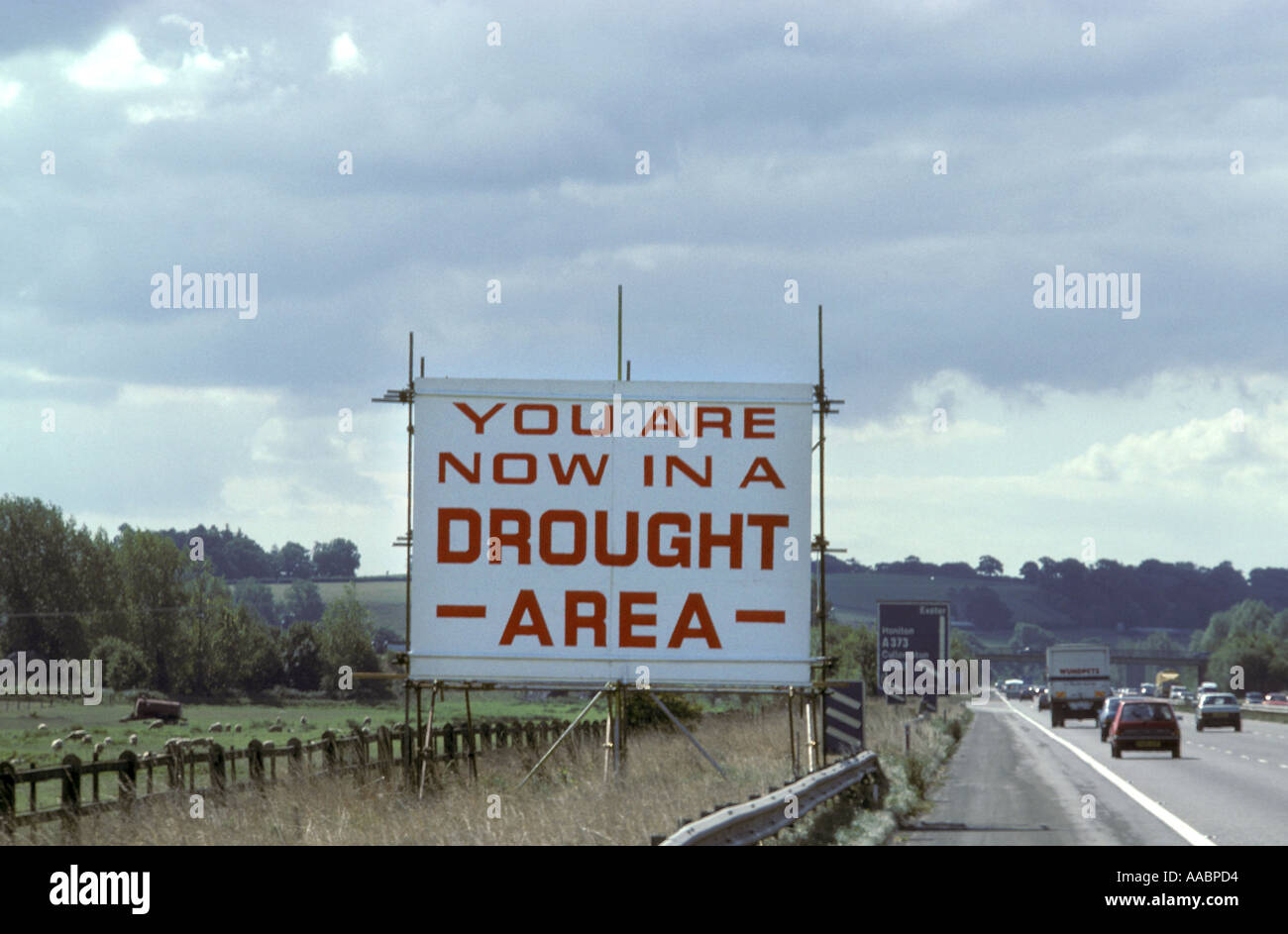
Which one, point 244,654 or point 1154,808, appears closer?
point 1154,808

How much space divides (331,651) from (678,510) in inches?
4049

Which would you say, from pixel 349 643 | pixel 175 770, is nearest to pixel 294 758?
pixel 175 770

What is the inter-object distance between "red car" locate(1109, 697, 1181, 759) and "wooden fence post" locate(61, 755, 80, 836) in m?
28.9

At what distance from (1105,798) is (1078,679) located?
54.6 m

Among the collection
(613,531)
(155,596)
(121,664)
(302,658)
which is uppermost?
(613,531)

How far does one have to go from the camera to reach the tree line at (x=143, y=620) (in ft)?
342

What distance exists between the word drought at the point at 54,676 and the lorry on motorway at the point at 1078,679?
56.7 m

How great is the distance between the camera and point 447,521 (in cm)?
2208

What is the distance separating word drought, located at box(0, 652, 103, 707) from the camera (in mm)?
95375

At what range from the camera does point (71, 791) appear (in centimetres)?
1758

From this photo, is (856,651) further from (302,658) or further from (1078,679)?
(302,658)

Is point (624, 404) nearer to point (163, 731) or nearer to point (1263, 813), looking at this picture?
point (1263, 813)

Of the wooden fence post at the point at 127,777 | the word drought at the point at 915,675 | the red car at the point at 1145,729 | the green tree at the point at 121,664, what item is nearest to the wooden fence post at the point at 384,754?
the wooden fence post at the point at 127,777

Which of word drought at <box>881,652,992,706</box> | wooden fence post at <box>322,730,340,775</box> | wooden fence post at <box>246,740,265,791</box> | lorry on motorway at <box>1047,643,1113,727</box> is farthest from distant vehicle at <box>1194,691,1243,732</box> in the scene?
wooden fence post at <box>246,740,265,791</box>
